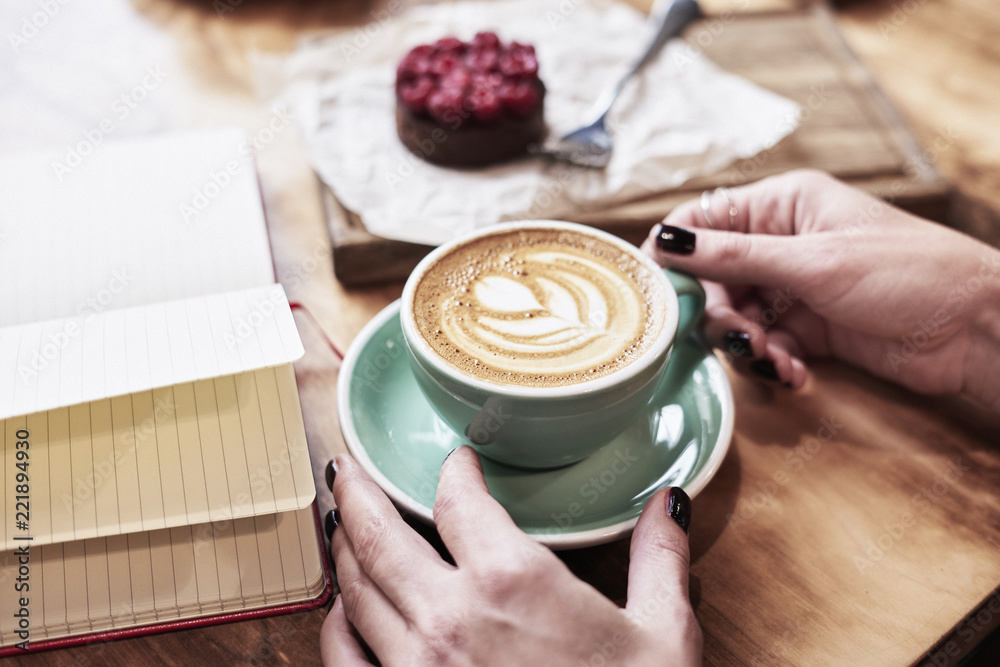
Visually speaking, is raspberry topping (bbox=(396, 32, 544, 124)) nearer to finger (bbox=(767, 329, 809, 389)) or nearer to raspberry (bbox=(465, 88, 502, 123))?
raspberry (bbox=(465, 88, 502, 123))

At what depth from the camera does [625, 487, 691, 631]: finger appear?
524 millimetres

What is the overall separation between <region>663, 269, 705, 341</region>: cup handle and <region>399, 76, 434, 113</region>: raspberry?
51 centimetres

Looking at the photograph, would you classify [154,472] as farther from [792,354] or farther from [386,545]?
[792,354]

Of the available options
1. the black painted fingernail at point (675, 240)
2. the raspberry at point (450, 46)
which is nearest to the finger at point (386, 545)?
the black painted fingernail at point (675, 240)

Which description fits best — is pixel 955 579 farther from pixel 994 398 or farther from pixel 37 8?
pixel 37 8

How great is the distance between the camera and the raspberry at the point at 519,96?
3.47 feet

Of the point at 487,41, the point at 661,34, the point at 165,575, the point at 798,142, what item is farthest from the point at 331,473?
the point at 661,34

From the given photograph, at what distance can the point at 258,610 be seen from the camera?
58cm

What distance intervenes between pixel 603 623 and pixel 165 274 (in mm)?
522

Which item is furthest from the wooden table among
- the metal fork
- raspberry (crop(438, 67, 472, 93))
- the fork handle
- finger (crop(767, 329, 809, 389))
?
the fork handle

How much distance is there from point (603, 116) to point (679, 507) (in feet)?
2.39

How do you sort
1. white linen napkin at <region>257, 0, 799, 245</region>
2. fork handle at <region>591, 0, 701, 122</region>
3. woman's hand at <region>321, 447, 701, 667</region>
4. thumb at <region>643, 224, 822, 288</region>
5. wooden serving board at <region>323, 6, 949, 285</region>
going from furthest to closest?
fork handle at <region>591, 0, 701, 122</region>, white linen napkin at <region>257, 0, 799, 245</region>, wooden serving board at <region>323, 6, 949, 285</region>, thumb at <region>643, 224, 822, 288</region>, woman's hand at <region>321, 447, 701, 667</region>

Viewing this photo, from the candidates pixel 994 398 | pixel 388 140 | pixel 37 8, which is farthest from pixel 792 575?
pixel 37 8

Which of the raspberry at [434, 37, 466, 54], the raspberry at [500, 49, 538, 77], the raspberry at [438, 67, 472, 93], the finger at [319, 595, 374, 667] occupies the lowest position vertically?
the finger at [319, 595, 374, 667]
